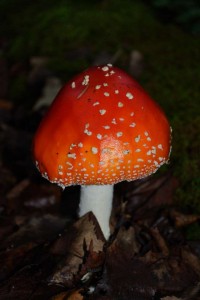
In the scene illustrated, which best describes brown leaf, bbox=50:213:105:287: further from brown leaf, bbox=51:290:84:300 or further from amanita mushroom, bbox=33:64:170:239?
amanita mushroom, bbox=33:64:170:239

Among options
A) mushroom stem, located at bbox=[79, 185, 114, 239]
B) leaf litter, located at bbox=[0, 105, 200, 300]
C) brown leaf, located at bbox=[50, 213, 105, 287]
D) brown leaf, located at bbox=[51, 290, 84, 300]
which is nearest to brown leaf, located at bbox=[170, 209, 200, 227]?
leaf litter, located at bbox=[0, 105, 200, 300]

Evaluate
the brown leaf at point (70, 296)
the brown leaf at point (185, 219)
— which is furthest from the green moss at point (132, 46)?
the brown leaf at point (70, 296)

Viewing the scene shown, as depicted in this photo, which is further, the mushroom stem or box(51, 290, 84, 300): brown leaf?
the mushroom stem

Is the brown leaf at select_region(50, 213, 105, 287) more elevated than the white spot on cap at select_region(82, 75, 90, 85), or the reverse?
Result: the white spot on cap at select_region(82, 75, 90, 85)

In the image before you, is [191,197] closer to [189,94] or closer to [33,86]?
[189,94]

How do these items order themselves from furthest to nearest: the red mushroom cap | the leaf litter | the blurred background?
the blurred background → the leaf litter → the red mushroom cap

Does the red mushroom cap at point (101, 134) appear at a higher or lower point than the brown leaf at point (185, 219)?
higher

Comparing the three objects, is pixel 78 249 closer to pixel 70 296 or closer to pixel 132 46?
pixel 70 296

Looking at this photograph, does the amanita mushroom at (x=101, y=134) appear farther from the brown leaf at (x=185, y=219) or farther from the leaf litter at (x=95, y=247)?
the brown leaf at (x=185, y=219)
